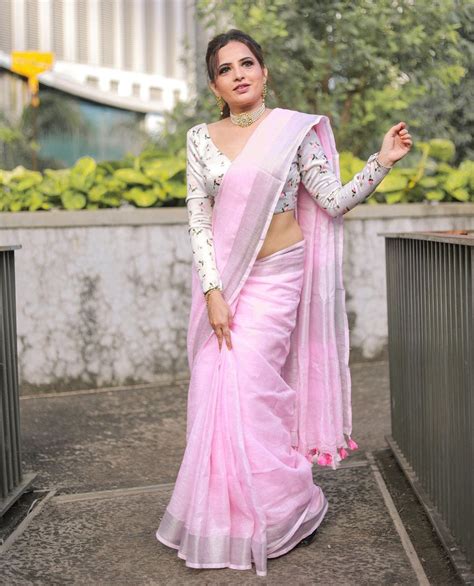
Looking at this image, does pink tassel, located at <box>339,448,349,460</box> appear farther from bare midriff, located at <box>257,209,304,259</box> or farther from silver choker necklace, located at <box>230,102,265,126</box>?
silver choker necklace, located at <box>230,102,265,126</box>

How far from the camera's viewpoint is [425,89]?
985cm

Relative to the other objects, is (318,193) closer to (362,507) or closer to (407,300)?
(407,300)

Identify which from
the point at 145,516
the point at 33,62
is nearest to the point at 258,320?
the point at 145,516

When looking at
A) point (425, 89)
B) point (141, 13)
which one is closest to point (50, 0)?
point (141, 13)

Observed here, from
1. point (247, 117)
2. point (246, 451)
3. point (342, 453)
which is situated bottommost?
point (342, 453)

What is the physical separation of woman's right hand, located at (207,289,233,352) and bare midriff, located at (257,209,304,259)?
26 centimetres

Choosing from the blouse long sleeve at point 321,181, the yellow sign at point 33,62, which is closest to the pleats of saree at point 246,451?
the blouse long sleeve at point 321,181

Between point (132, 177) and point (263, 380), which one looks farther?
point (132, 177)

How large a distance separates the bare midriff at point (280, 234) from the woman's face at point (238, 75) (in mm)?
479

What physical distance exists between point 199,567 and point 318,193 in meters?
1.58

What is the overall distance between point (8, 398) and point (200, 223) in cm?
151

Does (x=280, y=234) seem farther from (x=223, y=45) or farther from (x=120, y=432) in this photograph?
(x=120, y=432)

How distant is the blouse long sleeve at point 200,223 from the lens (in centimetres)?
387

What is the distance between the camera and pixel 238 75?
383cm
